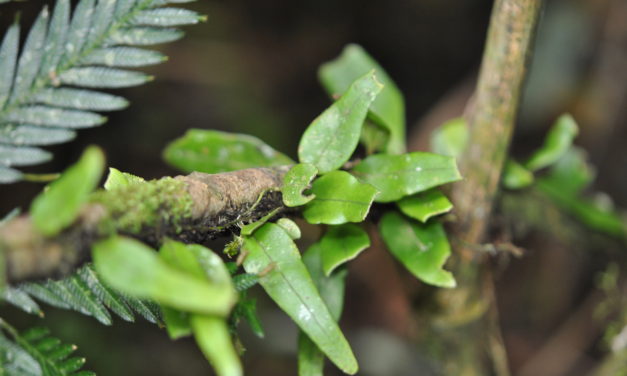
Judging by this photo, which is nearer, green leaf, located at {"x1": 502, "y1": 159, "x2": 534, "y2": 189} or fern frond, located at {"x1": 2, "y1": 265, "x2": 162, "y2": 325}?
fern frond, located at {"x1": 2, "y1": 265, "x2": 162, "y2": 325}

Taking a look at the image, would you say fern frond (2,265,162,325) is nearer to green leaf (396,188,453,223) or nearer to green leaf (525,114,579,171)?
green leaf (396,188,453,223)

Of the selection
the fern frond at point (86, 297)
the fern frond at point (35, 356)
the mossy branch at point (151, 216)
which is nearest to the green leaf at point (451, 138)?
the mossy branch at point (151, 216)

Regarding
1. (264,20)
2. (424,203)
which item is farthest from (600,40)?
(424,203)

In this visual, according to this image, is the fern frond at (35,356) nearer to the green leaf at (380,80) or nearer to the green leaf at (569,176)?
the green leaf at (380,80)

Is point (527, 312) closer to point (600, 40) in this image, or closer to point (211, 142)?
point (600, 40)

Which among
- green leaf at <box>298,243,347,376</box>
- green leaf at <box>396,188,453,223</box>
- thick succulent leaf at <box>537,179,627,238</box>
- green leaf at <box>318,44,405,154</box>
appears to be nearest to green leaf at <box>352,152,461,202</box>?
green leaf at <box>396,188,453,223</box>

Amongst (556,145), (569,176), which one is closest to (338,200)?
(556,145)
